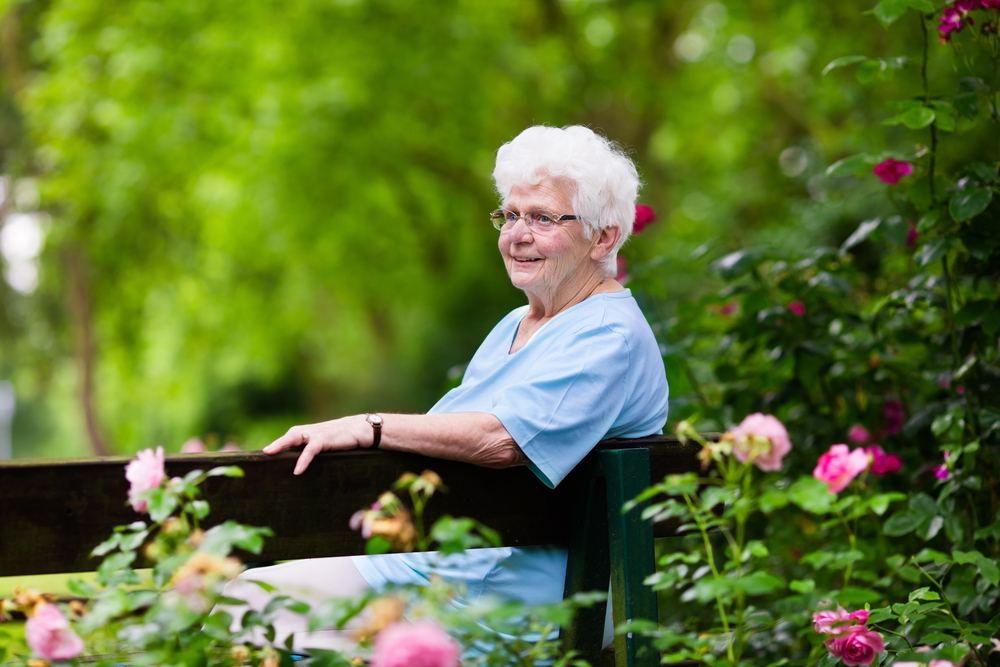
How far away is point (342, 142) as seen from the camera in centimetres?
1070

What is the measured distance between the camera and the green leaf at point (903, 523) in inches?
101

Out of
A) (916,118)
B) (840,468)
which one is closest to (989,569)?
(840,468)

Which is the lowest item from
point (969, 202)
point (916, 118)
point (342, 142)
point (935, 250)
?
point (935, 250)

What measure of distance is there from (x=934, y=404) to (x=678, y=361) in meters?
0.81

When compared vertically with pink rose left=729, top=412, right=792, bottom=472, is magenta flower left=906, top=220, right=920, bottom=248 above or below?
above

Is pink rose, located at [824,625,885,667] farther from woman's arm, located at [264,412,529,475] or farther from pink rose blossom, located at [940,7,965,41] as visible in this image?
pink rose blossom, located at [940,7,965,41]

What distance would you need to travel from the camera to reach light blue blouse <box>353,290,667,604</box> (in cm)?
202

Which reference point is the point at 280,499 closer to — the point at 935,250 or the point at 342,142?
the point at 935,250

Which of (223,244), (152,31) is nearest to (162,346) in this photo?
(223,244)

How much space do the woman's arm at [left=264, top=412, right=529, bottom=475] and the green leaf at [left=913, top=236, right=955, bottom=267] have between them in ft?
4.50

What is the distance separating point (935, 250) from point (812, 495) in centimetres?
143

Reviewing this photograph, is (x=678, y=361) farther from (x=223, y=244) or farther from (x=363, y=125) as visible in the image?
(x=223, y=244)

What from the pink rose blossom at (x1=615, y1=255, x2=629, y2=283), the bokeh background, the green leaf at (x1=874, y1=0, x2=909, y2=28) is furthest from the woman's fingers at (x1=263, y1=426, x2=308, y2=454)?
the bokeh background

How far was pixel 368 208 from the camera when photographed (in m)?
12.3
